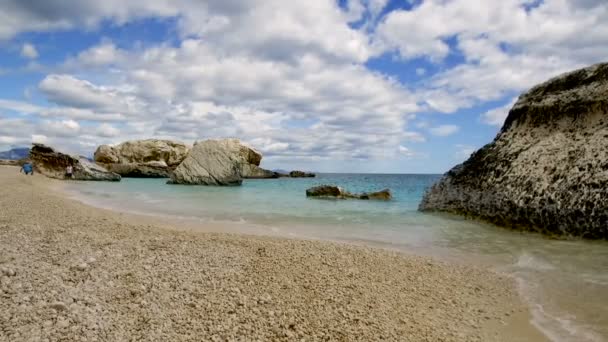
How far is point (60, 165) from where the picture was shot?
4353 cm

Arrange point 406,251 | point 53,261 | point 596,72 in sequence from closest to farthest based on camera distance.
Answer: point 53,261 < point 406,251 < point 596,72

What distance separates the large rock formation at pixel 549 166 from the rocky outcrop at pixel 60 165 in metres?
39.1

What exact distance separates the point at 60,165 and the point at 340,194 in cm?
3321

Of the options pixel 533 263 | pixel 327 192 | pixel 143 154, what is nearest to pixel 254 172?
pixel 143 154

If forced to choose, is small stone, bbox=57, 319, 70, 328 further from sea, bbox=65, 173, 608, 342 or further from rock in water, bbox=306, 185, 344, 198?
rock in water, bbox=306, 185, 344, 198

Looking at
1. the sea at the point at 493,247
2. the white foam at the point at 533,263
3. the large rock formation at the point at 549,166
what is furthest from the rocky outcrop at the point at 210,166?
the white foam at the point at 533,263

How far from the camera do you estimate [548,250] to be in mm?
9648

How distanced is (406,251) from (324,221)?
5567 mm

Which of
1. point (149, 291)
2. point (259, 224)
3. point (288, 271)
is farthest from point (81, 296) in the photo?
point (259, 224)

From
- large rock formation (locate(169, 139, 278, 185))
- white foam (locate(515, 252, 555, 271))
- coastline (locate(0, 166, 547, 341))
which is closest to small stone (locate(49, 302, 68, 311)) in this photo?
coastline (locate(0, 166, 547, 341))

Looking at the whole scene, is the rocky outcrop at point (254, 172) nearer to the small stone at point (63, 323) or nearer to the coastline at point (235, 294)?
the coastline at point (235, 294)

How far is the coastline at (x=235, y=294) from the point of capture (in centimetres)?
410

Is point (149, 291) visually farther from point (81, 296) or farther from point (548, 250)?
point (548, 250)

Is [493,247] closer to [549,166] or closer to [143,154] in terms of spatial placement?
[549,166]
